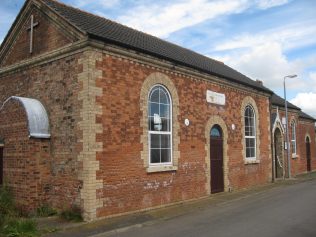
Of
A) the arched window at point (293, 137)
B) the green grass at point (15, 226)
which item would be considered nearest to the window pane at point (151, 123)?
the green grass at point (15, 226)

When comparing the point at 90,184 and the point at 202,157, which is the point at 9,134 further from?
the point at 202,157

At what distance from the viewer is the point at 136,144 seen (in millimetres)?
11906

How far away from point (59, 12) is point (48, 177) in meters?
4.92

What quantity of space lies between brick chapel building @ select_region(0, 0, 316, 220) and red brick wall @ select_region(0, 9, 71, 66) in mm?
34

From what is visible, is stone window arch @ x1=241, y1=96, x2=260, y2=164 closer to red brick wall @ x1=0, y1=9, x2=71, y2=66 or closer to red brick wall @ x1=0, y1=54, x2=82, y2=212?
red brick wall @ x1=0, y1=54, x2=82, y2=212

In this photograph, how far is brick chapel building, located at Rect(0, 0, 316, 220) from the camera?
35.3 ft

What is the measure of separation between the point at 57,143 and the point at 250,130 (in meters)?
10.8

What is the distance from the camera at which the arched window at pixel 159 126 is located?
12.8 meters

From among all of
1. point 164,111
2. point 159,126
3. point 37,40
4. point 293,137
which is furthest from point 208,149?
point 293,137

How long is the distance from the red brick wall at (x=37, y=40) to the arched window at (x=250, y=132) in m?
10.3

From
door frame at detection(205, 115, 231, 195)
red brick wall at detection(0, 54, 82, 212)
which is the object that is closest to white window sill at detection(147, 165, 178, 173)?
door frame at detection(205, 115, 231, 195)

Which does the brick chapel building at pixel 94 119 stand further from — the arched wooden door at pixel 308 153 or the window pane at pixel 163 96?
the arched wooden door at pixel 308 153

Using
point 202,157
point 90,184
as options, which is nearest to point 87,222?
point 90,184

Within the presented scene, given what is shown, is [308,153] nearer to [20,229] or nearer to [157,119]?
[157,119]
